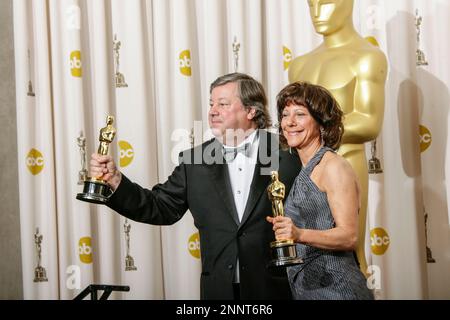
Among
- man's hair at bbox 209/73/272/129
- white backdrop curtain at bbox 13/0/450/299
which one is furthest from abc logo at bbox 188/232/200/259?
man's hair at bbox 209/73/272/129

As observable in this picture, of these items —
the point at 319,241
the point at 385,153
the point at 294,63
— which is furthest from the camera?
the point at 385,153

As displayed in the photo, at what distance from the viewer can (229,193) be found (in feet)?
6.35

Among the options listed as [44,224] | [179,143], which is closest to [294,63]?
[179,143]

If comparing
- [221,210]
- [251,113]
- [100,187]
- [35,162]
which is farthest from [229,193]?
[35,162]

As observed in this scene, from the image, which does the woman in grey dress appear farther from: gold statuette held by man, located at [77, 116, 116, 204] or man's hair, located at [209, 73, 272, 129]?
gold statuette held by man, located at [77, 116, 116, 204]

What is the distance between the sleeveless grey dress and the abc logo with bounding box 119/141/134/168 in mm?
1407

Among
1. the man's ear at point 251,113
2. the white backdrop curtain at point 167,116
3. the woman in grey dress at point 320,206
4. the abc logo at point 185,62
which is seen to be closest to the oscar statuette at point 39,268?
the white backdrop curtain at point 167,116

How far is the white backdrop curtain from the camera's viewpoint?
2777 millimetres

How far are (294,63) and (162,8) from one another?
2.96 ft

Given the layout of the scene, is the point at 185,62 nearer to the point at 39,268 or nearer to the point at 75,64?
the point at 75,64

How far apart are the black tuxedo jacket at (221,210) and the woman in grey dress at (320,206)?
0.84 ft

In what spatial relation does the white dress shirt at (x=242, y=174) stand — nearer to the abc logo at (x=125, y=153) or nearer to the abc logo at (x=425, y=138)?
the abc logo at (x=125, y=153)

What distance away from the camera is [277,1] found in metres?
2.91
